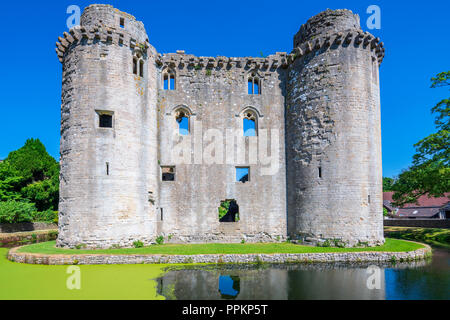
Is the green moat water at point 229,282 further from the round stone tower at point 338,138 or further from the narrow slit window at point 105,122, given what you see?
the narrow slit window at point 105,122

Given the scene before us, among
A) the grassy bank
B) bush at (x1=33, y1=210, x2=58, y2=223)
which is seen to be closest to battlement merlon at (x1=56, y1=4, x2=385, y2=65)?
the grassy bank

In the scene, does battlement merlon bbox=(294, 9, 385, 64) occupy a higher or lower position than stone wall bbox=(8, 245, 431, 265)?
higher

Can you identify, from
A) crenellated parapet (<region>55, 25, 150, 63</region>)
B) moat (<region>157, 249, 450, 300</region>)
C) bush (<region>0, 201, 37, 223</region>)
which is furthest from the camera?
bush (<region>0, 201, 37, 223</region>)

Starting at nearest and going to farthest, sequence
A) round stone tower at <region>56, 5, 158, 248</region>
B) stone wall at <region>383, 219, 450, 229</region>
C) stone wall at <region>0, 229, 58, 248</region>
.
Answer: round stone tower at <region>56, 5, 158, 248</region>, stone wall at <region>0, 229, 58, 248</region>, stone wall at <region>383, 219, 450, 229</region>

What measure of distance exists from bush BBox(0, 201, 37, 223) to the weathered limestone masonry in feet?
37.4

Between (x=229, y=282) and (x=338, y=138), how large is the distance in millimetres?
9912

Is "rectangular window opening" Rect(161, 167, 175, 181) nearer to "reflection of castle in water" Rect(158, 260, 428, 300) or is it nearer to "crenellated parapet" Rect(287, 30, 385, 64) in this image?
"reflection of castle in water" Rect(158, 260, 428, 300)

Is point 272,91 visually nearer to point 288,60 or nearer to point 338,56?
point 288,60

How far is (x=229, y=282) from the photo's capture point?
10523 millimetres

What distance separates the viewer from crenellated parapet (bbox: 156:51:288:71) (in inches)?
762

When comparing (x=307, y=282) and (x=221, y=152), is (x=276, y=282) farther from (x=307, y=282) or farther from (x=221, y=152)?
(x=221, y=152)

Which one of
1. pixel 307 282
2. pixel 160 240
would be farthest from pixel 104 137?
pixel 307 282

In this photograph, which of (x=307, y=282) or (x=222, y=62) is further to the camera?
(x=222, y=62)

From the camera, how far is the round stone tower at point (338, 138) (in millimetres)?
16281
